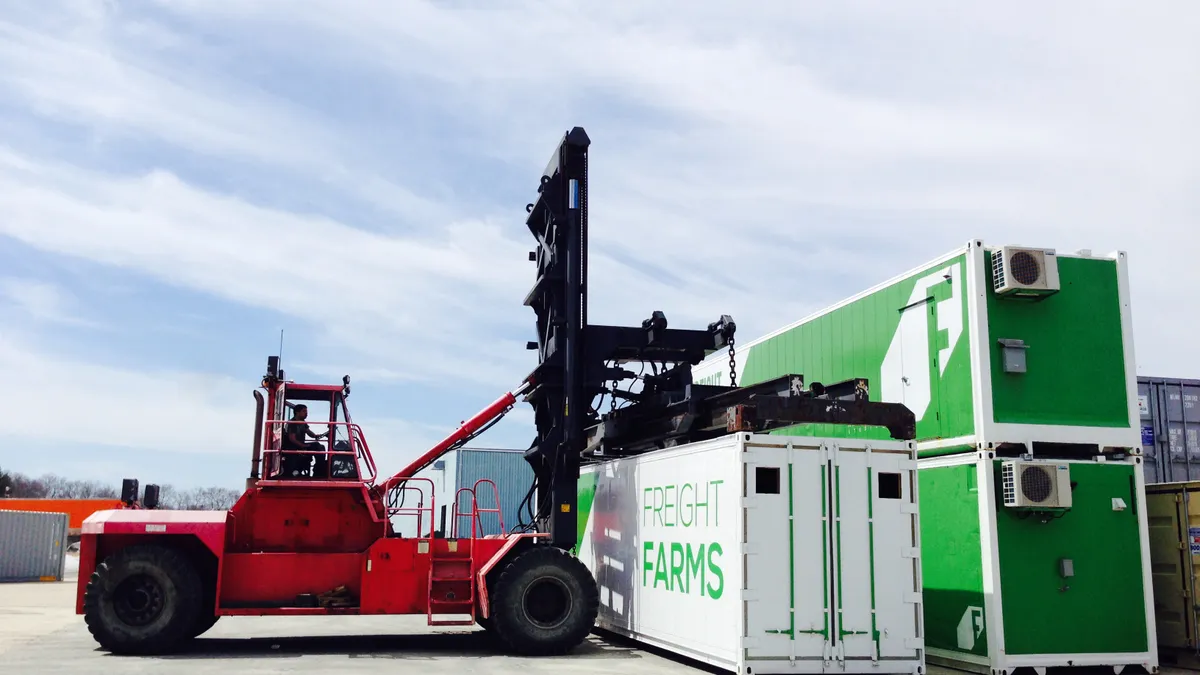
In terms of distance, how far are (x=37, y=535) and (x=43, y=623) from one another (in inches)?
741

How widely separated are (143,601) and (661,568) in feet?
20.9

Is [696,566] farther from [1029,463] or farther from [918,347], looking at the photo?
[918,347]

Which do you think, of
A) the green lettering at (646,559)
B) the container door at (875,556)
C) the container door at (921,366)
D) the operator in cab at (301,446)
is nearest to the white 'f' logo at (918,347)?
the container door at (921,366)

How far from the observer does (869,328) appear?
13.9 meters

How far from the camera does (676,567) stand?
476 inches

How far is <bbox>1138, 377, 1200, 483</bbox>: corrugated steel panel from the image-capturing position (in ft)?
50.8

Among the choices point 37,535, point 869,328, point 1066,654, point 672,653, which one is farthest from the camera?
point 37,535

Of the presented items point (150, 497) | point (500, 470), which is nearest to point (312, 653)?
point (150, 497)

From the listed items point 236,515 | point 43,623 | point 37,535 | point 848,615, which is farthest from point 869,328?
point 37,535

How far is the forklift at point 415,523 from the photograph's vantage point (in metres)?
12.7

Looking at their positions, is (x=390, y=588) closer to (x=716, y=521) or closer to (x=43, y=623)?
(x=716, y=521)

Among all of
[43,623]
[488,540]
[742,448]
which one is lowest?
[43,623]

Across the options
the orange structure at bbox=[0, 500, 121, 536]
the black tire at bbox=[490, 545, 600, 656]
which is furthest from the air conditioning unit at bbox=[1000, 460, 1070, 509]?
the orange structure at bbox=[0, 500, 121, 536]

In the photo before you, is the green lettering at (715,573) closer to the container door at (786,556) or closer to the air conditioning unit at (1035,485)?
the container door at (786,556)
